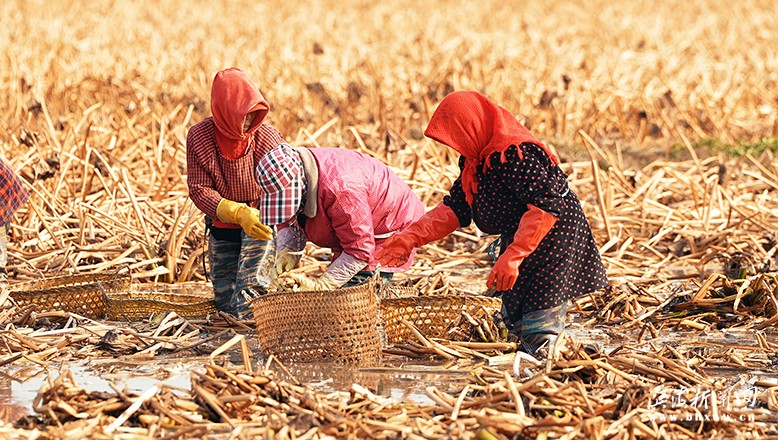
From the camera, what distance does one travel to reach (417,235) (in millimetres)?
4984

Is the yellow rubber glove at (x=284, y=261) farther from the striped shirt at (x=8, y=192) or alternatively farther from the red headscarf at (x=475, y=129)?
the striped shirt at (x=8, y=192)

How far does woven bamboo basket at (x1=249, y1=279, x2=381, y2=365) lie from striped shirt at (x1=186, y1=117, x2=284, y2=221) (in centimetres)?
94

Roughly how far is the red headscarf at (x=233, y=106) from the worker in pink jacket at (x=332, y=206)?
229 millimetres

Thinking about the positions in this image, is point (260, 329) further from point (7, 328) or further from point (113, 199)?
point (113, 199)

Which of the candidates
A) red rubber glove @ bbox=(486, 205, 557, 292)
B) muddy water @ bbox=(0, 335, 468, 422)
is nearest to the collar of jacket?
muddy water @ bbox=(0, 335, 468, 422)

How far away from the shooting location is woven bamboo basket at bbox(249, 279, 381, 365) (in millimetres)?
4672

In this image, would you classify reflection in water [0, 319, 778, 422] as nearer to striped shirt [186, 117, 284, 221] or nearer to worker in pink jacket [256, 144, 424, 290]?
worker in pink jacket [256, 144, 424, 290]

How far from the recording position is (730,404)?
4.06 metres

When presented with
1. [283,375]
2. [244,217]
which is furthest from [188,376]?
[244,217]

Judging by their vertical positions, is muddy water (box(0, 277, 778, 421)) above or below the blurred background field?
above

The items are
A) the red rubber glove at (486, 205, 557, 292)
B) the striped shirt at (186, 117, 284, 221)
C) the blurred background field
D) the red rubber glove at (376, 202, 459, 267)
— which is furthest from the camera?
the blurred background field

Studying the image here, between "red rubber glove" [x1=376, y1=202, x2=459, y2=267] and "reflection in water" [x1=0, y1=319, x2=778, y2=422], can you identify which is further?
"red rubber glove" [x1=376, y1=202, x2=459, y2=267]

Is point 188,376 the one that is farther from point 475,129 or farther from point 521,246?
point 475,129

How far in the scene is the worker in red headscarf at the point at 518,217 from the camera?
15.2 ft
